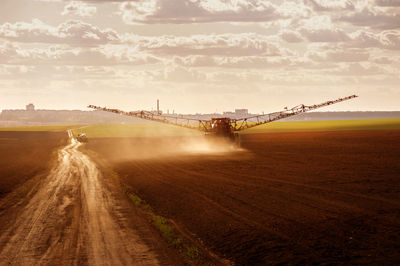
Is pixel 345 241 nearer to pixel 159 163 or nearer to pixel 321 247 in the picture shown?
pixel 321 247

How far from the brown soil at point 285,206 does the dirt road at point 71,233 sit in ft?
8.13

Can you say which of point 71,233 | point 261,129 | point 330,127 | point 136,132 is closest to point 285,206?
point 71,233

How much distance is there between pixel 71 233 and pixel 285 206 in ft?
32.3

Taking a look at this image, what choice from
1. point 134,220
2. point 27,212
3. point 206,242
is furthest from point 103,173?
point 206,242

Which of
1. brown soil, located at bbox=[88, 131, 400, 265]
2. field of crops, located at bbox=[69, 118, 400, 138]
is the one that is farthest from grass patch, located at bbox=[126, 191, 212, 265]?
field of crops, located at bbox=[69, 118, 400, 138]

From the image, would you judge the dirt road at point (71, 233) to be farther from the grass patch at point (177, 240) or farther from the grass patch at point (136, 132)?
the grass patch at point (136, 132)

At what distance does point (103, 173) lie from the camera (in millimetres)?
37188

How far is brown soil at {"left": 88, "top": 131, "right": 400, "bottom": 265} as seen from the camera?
15.6m

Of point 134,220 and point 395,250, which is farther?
point 134,220

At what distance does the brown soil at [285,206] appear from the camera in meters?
15.6

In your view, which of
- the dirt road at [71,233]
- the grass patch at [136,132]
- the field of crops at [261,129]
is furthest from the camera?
the field of crops at [261,129]

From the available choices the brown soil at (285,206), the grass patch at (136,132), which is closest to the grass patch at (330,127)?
the grass patch at (136,132)

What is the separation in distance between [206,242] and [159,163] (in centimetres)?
2812

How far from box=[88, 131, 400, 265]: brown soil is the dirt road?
248 cm
